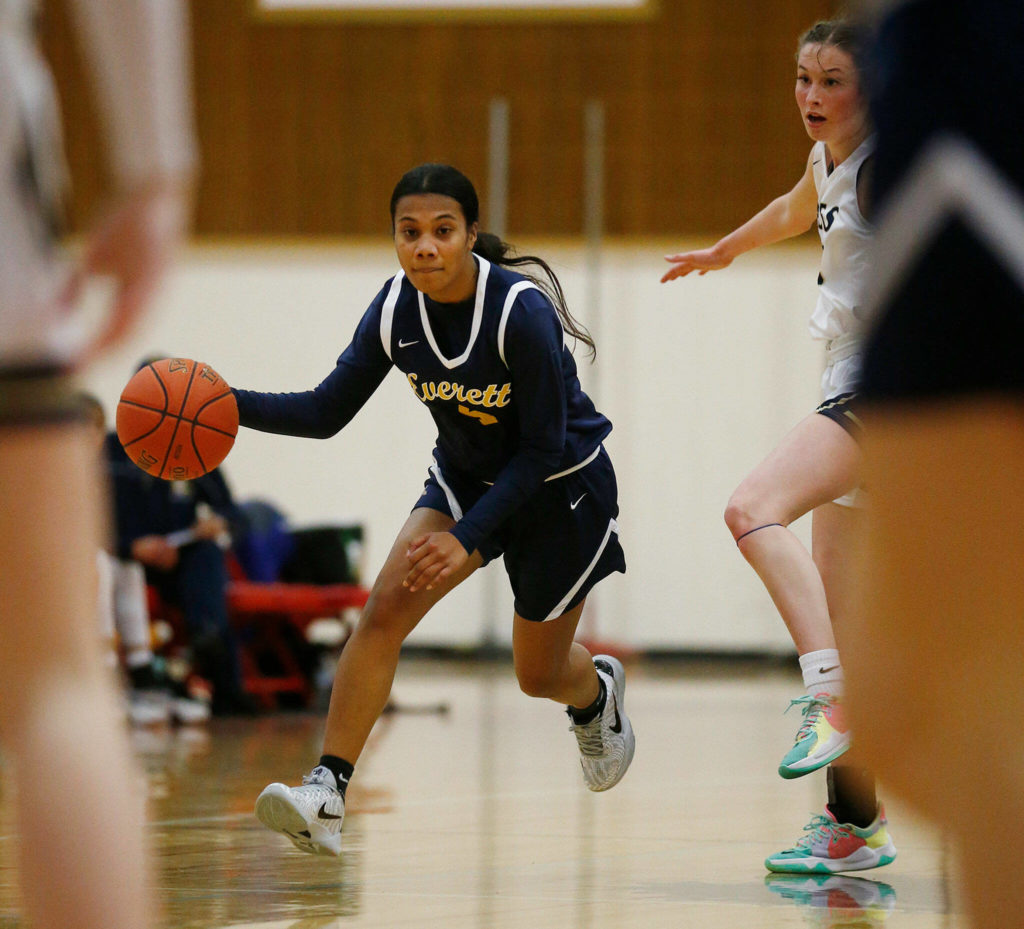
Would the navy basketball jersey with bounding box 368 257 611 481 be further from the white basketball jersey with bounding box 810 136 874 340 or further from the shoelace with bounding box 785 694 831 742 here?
the shoelace with bounding box 785 694 831 742

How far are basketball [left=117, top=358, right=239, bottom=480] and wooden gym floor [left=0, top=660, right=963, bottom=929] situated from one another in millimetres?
874

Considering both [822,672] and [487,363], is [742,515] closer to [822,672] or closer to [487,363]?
[822,672]

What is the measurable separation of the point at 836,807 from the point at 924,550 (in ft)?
7.98

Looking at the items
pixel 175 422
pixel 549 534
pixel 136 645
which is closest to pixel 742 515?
pixel 549 534

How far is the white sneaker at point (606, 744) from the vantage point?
4.16 metres

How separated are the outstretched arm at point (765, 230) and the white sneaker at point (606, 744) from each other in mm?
1139

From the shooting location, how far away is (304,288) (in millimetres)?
11484

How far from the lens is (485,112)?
11.4 m

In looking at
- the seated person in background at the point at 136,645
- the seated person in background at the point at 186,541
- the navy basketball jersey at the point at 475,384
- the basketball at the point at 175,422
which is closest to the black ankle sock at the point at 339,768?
the navy basketball jersey at the point at 475,384

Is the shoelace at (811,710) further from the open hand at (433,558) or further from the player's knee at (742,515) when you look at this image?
the open hand at (433,558)

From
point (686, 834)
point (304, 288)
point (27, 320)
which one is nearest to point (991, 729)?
point (27, 320)

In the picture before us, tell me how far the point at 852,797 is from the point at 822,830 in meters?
0.11

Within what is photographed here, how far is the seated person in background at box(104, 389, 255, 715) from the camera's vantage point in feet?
24.5

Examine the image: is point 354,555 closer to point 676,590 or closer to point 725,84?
point 676,590
